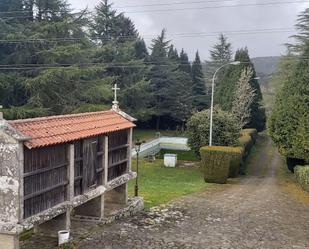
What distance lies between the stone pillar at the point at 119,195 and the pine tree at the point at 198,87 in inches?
1653

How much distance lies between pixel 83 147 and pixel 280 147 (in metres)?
19.0

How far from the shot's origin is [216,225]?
51.3 feet

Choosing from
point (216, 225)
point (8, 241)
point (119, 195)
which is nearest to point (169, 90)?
point (119, 195)

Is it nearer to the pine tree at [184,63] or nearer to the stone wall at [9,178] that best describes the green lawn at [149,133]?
the pine tree at [184,63]

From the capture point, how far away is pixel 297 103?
27703 millimetres

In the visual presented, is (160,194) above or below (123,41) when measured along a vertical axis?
below

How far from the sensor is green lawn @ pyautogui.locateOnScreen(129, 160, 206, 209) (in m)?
20.8

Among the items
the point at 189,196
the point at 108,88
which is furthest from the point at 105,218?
the point at 108,88

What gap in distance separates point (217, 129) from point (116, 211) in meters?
16.8

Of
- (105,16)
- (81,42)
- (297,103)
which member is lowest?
(297,103)

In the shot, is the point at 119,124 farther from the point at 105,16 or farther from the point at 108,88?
the point at 105,16

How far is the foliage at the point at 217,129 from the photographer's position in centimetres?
3148

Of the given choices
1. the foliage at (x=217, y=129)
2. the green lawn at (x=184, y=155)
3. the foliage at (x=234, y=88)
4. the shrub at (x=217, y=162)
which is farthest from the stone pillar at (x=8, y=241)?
the foliage at (x=234, y=88)

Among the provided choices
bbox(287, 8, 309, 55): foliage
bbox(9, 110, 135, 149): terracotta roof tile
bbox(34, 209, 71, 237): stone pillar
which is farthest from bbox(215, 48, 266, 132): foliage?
bbox(34, 209, 71, 237): stone pillar
